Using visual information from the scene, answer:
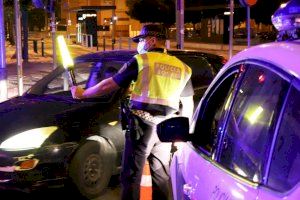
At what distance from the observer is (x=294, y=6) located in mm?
2646

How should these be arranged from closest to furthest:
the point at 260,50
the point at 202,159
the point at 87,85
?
the point at 260,50 < the point at 202,159 < the point at 87,85

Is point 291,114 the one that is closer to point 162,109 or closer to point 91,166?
point 162,109

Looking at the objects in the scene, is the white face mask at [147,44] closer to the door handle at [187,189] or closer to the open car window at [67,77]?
the door handle at [187,189]

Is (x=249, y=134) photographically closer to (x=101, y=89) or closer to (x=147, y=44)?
(x=101, y=89)

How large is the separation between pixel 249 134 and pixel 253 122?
0.17ft

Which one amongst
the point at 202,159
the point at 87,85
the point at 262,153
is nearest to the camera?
the point at 262,153

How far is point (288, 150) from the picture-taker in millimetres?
2023

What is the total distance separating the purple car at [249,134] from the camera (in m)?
2.03

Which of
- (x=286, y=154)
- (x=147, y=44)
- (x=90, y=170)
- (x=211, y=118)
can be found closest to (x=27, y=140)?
(x=90, y=170)

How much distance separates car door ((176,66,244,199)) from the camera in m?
2.54

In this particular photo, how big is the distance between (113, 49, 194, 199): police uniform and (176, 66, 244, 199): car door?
1050mm

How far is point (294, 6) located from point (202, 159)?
847 mm

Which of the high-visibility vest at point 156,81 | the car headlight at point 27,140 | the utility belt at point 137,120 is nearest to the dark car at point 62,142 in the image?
the car headlight at point 27,140

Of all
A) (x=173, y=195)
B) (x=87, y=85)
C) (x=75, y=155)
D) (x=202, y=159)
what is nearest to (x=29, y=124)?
(x=75, y=155)
